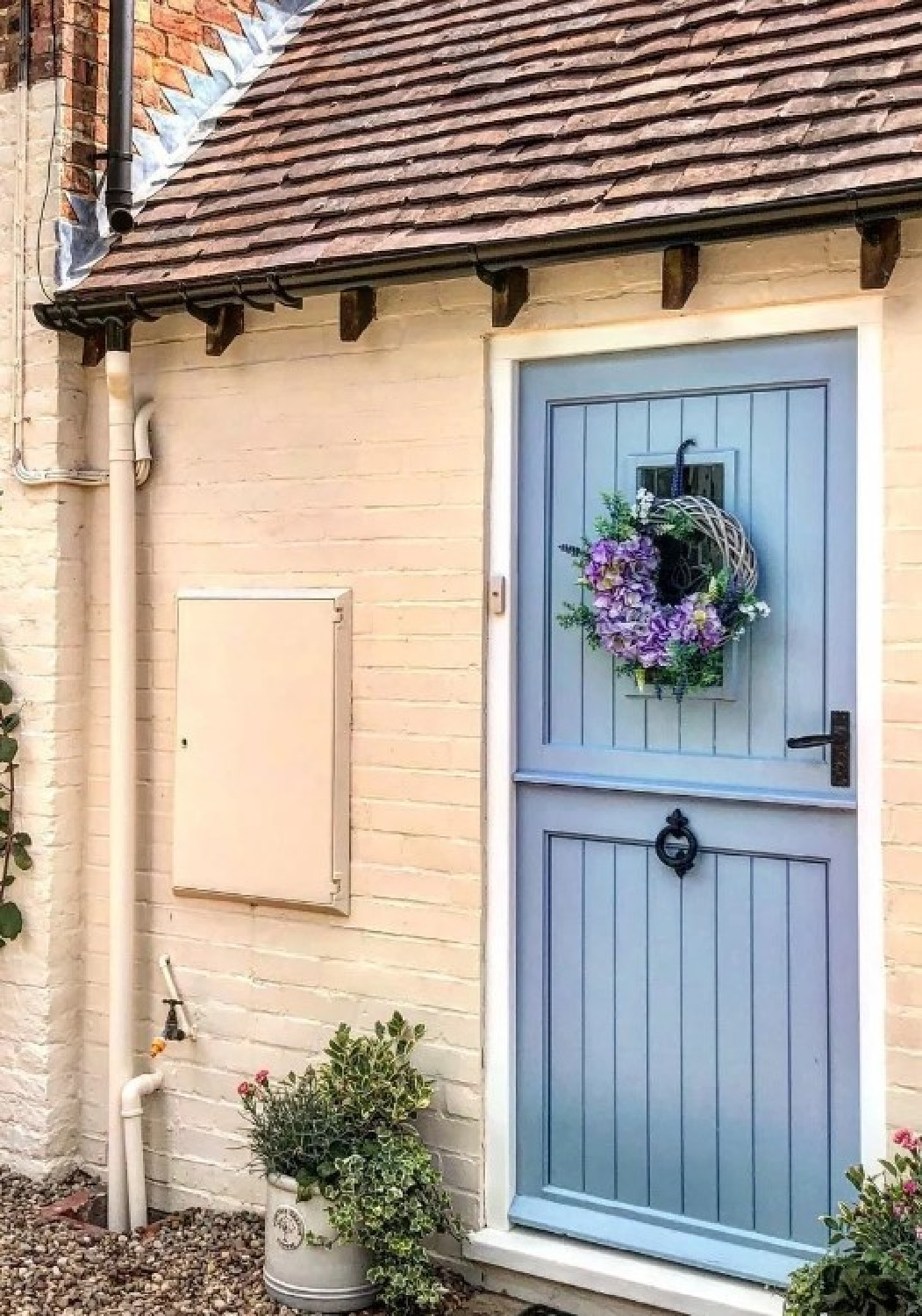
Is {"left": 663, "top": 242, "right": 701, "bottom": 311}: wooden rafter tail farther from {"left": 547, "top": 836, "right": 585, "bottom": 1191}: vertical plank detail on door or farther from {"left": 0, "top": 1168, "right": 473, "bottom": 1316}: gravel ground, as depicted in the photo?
{"left": 0, "top": 1168, "right": 473, "bottom": 1316}: gravel ground

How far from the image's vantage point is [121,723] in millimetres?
4801

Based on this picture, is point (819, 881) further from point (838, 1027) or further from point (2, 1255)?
point (2, 1255)

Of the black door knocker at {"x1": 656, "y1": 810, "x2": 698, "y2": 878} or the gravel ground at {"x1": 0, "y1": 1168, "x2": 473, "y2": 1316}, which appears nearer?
the black door knocker at {"x1": 656, "y1": 810, "x2": 698, "y2": 878}

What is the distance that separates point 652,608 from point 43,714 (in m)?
2.34

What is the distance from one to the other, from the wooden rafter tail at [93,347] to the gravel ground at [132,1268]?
2973 millimetres

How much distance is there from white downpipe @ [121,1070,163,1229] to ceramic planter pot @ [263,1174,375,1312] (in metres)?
0.82

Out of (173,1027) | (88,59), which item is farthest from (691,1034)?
(88,59)

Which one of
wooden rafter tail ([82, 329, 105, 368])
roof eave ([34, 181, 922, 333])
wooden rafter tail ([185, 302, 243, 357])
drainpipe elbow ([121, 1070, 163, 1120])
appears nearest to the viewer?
roof eave ([34, 181, 922, 333])

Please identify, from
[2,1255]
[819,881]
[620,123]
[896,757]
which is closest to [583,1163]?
[819,881]

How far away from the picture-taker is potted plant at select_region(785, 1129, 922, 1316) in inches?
121

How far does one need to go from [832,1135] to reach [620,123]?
292 centimetres

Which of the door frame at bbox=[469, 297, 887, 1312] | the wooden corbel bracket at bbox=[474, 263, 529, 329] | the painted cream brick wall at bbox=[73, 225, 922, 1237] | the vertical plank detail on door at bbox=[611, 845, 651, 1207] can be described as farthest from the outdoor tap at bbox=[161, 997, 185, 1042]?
the wooden corbel bracket at bbox=[474, 263, 529, 329]

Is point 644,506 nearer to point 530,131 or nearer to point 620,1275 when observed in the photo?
point 530,131

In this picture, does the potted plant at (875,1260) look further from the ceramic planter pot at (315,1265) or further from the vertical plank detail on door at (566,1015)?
the ceramic planter pot at (315,1265)
